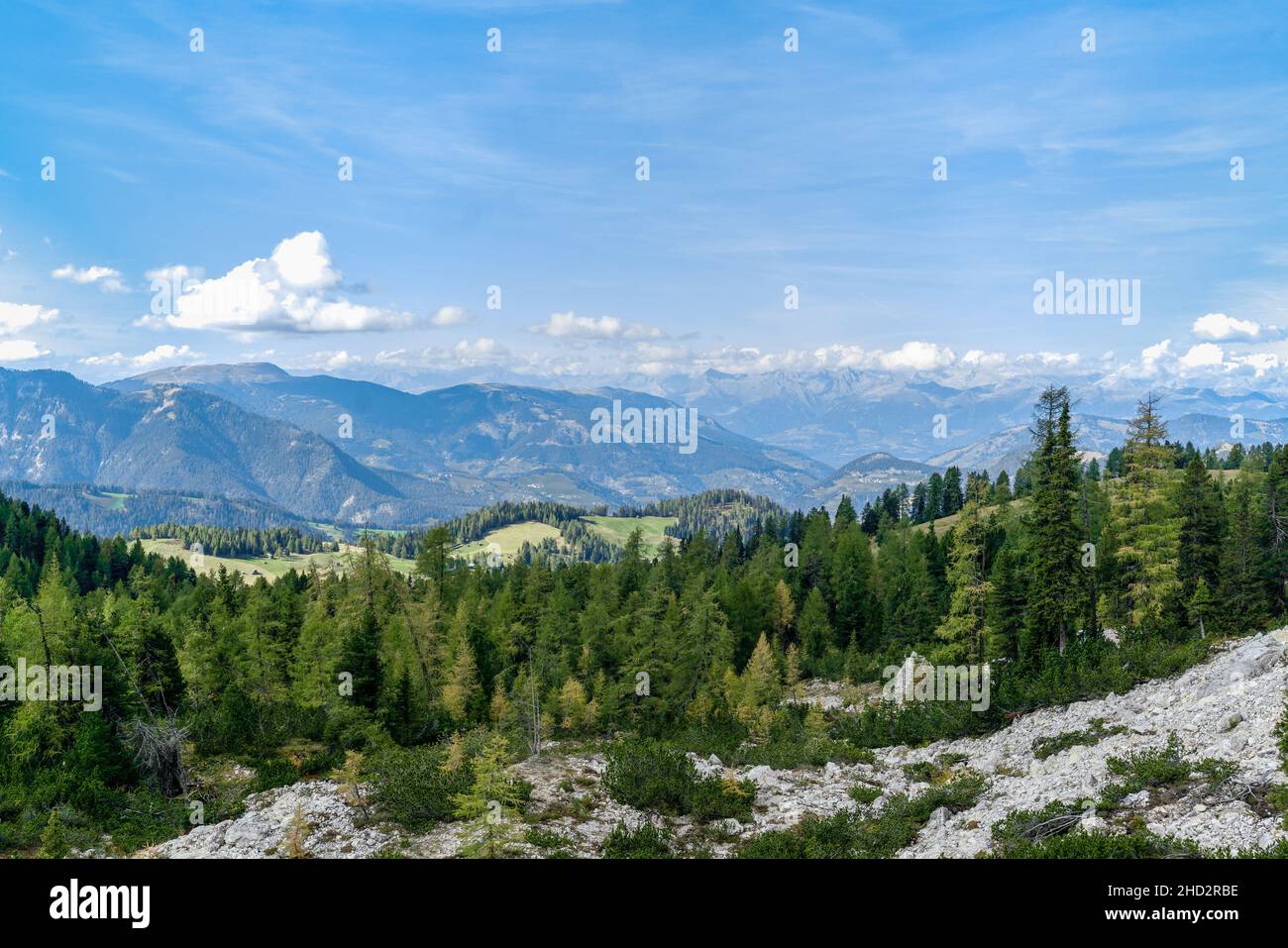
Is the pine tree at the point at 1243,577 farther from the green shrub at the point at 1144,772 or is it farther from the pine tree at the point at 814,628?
the pine tree at the point at 814,628

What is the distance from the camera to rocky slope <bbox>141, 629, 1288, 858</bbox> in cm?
2170

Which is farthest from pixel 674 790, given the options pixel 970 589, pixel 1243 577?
pixel 1243 577

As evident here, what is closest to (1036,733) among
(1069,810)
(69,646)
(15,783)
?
(1069,810)

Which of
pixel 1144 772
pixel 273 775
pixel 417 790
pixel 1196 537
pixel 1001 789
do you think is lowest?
pixel 273 775

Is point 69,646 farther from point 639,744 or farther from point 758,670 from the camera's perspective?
point 758,670

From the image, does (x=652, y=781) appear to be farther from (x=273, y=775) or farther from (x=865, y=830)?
(x=273, y=775)

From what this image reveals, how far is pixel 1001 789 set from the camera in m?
28.9

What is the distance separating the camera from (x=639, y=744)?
133 ft

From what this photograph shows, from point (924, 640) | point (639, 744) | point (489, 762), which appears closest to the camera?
point (489, 762)

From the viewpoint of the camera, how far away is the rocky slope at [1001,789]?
21.7 metres

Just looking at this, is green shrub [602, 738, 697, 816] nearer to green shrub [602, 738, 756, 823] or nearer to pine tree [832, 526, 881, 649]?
green shrub [602, 738, 756, 823]

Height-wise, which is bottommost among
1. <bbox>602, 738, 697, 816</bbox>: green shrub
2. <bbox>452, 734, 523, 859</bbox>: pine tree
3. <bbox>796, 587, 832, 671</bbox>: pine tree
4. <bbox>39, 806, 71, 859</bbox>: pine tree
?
<bbox>796, 587, 832, 671</bbox>: pine tree

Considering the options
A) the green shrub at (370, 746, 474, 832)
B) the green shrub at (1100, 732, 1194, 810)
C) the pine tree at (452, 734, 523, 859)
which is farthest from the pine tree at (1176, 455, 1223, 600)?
the green shrub at (370, 746, 474, 832)
